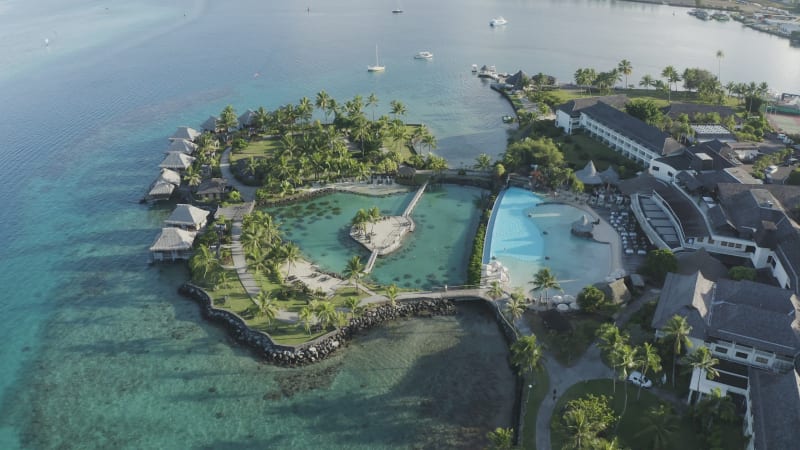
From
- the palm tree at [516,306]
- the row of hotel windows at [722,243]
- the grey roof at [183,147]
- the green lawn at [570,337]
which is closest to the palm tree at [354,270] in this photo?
the palm tree at [516,306]

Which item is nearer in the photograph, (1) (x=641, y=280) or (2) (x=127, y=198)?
(1) (x=641, y=280)

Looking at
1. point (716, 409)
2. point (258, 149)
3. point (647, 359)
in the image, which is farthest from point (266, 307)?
point (258, 149)

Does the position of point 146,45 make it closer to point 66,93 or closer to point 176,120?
point 66,93

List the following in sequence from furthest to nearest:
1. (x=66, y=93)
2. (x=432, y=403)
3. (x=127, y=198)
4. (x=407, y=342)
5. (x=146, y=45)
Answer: (x=146, y=45) < (x=66, y=93) < (x=127, y=198) < (x=407, y=342) < (x=432, y=403)

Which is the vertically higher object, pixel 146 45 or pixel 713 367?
pixel 146 45

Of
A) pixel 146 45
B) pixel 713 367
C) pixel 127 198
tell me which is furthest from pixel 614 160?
pixel 146 45

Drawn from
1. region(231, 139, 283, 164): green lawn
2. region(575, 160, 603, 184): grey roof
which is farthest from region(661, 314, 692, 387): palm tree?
region(231, 139, 283, 164): green lawn

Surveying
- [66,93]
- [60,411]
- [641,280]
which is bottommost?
[60,411]

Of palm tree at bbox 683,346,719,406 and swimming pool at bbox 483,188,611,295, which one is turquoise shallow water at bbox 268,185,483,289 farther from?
palm tree at bbox 683,346,719,406
